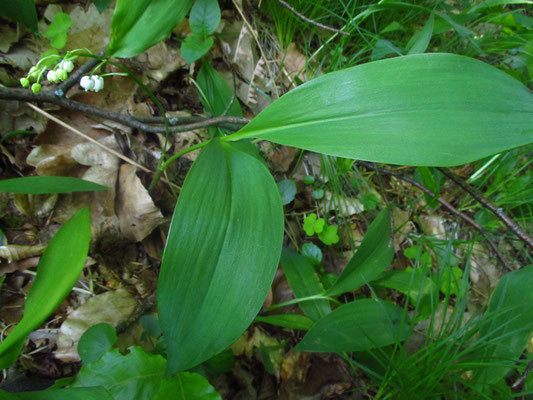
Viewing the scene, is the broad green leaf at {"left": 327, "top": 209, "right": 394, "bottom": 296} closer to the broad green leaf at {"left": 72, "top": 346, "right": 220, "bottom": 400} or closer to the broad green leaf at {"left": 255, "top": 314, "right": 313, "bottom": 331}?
the broad green leaf at {"left": 255, "top": 314, "right": 313, "bottom": 331}

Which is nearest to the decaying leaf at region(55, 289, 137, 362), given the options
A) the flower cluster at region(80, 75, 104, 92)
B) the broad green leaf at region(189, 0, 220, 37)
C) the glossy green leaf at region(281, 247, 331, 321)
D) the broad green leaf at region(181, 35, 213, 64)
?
the glossy green leaf at region(281, 247, 331, 321)

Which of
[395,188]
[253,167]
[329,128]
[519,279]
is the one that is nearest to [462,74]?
[329,128]

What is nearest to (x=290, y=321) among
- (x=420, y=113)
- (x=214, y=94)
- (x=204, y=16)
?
(x=420, y=113)

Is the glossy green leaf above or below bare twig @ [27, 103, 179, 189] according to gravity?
below

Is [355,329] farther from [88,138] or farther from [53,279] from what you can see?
[88,138]

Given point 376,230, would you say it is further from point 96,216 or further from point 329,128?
point 96,216

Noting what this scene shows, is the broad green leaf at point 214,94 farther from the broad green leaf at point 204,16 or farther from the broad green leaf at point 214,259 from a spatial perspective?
the broad green leaf at point 214,259
